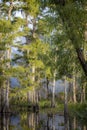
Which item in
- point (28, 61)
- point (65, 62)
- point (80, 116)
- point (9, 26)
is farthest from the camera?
point (28, 61)

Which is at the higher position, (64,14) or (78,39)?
(64,14)

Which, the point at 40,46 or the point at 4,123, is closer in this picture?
the point at 4,123

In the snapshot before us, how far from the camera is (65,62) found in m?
15.4

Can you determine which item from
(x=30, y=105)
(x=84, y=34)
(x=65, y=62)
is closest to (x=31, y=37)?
(x=30, y=105)

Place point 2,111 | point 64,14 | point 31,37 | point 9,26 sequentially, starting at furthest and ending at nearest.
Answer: point 31,37 < point 2,111 < point 9,26 < point 64,14

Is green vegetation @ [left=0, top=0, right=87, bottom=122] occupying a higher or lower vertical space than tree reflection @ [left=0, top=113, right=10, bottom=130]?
higher

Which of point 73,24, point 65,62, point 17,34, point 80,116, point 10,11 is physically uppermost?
point 10,11

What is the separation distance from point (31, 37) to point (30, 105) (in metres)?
6.27

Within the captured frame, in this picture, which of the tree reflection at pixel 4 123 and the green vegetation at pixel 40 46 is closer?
the green vegetation at pixel 40 46

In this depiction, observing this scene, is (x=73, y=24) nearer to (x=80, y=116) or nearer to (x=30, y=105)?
(x=80, y=116)

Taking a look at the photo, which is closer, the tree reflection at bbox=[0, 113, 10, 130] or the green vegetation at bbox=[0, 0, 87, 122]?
the green vegetation at bbox=[0, 0, 87, 122]

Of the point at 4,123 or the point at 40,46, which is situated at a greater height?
the point at 40,46

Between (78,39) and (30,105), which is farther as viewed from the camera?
(30,105)

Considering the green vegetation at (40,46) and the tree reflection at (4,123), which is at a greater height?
the green vegetation at (40,46)
